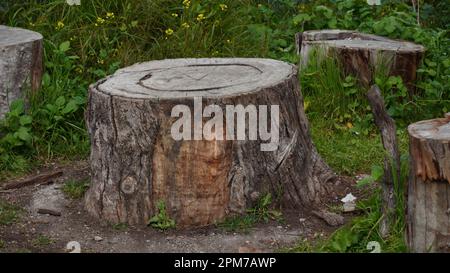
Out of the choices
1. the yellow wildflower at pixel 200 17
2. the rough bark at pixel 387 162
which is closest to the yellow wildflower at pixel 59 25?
the yellow wildflower at pixel 200 17

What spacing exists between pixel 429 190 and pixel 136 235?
1.64m

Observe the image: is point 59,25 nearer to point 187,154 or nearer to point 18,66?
point 18,66

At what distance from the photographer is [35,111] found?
6523mm

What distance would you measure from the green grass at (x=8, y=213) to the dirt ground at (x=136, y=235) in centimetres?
3

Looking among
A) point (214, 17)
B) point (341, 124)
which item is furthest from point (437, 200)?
point (214, 17)

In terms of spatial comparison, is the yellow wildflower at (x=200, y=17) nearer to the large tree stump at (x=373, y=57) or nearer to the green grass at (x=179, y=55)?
the green grass at (x=179, y=55)

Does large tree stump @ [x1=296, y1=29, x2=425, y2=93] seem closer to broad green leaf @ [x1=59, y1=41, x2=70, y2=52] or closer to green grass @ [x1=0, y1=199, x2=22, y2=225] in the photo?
broad green leaf @ [x1=59, y1=41, x2=70, y2=52]

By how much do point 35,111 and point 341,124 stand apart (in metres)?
2.25

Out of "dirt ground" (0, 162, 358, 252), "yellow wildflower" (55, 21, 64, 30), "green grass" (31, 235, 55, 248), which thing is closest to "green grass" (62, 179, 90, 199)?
"dirt ground" (0, 162, 358, 252)

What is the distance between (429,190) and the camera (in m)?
4.46

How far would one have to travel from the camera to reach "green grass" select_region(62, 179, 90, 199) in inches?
229

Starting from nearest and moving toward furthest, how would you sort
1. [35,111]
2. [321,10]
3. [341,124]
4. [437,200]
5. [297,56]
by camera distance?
[437,200] → [35,111] → [341,124] → [297,56] → [321,10]

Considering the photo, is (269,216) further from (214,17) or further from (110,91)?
(214,17)

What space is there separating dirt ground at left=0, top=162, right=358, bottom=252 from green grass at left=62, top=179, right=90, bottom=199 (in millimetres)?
141
